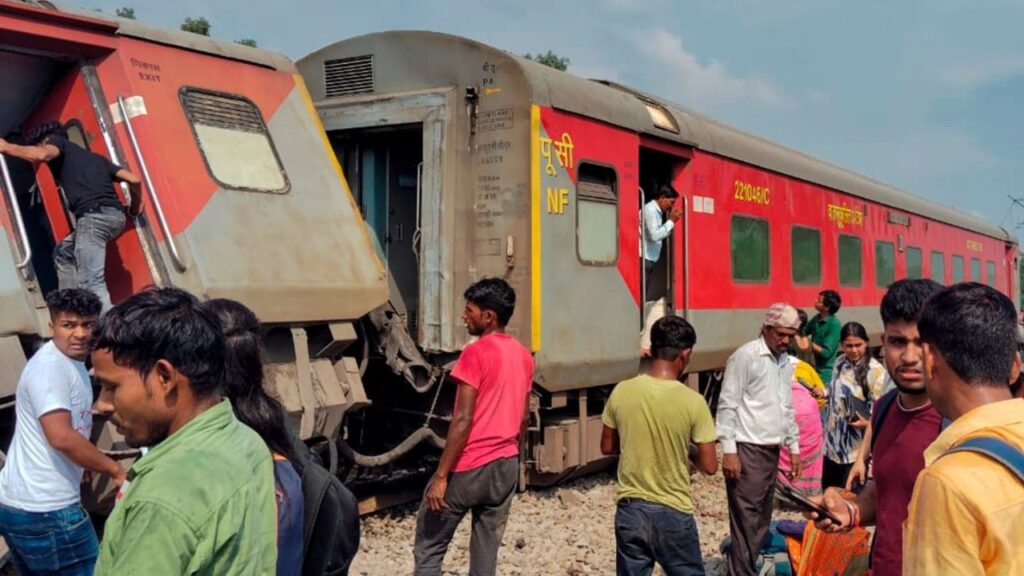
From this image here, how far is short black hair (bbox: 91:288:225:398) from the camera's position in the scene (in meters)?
1.80

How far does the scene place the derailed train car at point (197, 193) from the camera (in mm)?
4898

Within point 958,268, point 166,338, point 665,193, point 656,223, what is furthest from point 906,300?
point 958,268

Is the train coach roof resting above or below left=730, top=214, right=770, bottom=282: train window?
above

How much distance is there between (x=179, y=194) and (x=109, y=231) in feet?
1.40

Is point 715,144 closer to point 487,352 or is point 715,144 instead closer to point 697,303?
point 697,303

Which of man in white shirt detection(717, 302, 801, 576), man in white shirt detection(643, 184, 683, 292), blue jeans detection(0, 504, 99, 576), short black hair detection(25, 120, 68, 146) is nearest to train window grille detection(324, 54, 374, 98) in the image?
man in white shirt detection(643, 184, 683, 292)

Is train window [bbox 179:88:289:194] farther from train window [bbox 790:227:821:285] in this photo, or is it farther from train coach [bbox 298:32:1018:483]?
train window [bbox 790:227:821:285]

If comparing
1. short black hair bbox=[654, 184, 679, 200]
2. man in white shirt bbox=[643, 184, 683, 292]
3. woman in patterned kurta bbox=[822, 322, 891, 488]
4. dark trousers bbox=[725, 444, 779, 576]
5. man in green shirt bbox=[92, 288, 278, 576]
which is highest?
short black hair bbox=[654, 184, 679, 200]

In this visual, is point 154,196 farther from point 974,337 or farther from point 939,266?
point 939,266

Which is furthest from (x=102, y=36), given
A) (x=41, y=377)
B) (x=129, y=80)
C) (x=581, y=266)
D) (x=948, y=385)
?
(x=948, y=385)

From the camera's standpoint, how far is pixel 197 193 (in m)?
5.12

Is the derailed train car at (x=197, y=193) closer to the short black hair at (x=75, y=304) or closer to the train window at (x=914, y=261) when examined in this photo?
the short black hair at (x=75, y=304)

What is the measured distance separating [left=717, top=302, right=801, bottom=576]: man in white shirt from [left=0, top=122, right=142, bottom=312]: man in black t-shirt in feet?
10.8

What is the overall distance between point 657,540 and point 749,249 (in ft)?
20.5
